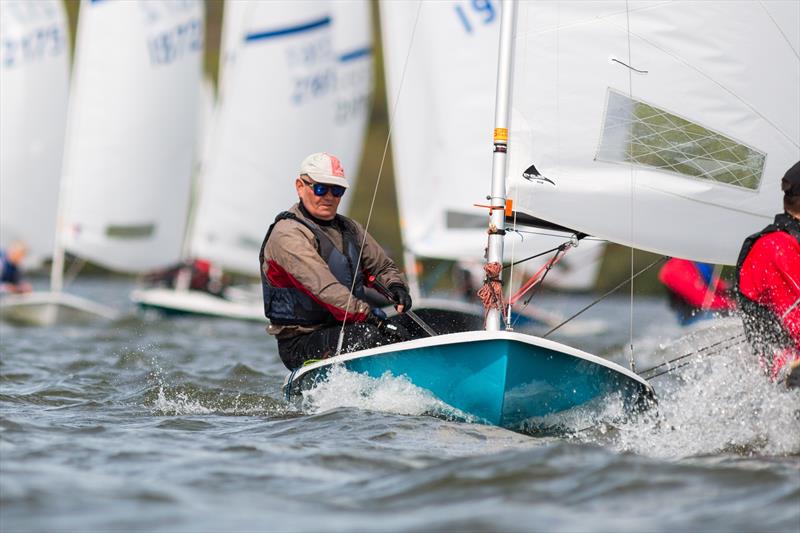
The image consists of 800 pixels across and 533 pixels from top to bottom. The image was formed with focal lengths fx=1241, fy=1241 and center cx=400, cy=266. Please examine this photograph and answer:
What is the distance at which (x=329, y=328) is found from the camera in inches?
217

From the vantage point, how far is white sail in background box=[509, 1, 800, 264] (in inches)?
219

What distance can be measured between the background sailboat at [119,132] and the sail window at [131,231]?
0.01 meters

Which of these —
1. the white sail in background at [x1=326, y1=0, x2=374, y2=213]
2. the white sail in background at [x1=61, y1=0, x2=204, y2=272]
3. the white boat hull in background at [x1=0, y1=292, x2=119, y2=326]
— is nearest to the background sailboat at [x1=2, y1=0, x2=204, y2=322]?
the white sail in background at [x1=61, y1=0, x2=204, y2=272]

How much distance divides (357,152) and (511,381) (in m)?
12.7

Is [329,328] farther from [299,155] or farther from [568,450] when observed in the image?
[299,155]

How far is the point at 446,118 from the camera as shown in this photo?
1106 cm

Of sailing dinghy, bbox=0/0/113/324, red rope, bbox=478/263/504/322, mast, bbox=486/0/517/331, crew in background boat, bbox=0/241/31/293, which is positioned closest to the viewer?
red rope, bbox=478/263/504/322

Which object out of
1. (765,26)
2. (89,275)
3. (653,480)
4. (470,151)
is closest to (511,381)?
(653,480)

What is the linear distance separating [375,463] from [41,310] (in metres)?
10.4

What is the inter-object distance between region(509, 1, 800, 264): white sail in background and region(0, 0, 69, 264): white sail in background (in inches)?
371

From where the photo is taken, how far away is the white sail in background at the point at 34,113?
14.0 meters

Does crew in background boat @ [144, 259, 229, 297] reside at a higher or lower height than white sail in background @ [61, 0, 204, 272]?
lower

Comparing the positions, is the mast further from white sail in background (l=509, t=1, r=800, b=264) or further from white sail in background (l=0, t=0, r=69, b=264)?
white sail in background (l=0, t=0, r=69, b=264)

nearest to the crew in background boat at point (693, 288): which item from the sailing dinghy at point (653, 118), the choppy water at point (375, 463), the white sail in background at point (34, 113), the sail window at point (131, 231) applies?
the sailing dinghy at point (653, 118)
